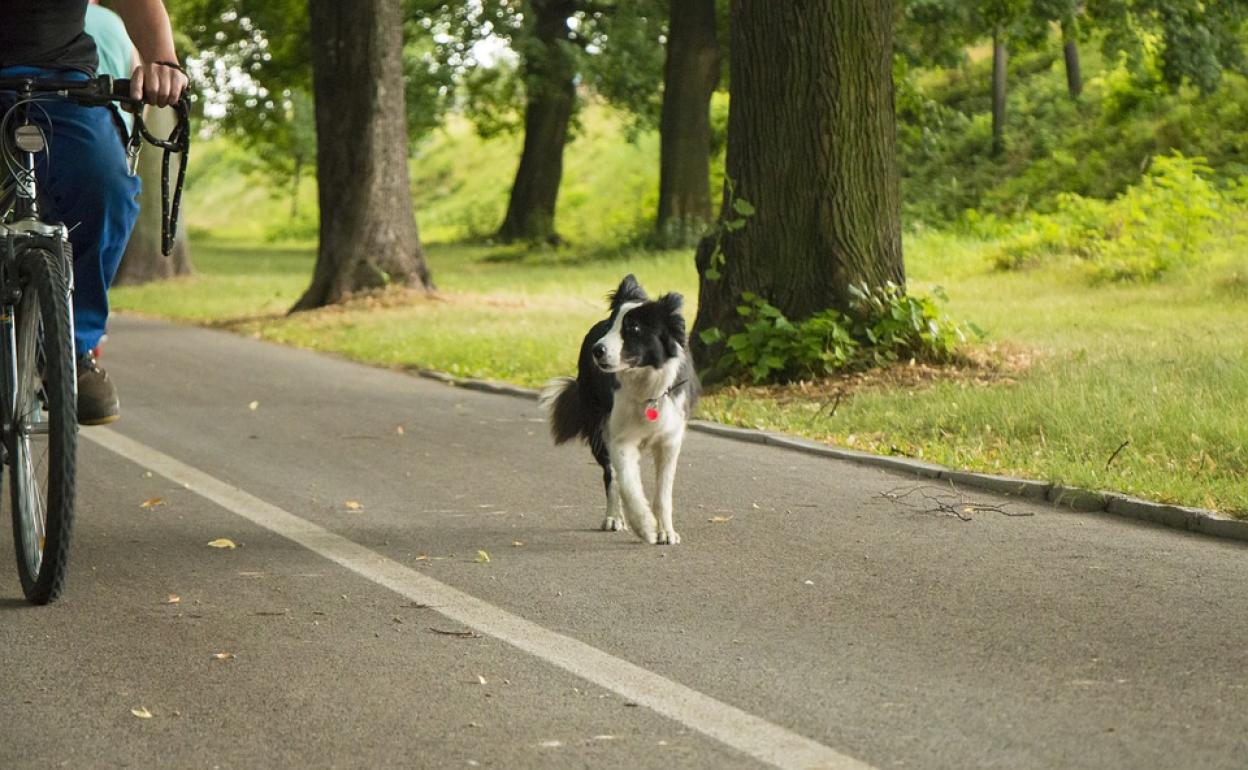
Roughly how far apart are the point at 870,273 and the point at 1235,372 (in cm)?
261

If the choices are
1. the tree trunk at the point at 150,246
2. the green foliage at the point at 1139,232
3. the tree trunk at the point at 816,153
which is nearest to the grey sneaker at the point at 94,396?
the tree trunk at the point at 816,153

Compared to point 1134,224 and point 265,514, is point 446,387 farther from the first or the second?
point 1134,224

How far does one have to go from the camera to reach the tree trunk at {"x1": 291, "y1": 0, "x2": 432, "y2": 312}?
21.2 meters

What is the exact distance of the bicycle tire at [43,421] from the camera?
534 centimetres

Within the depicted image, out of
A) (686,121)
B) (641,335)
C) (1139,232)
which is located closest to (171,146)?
(641,335)

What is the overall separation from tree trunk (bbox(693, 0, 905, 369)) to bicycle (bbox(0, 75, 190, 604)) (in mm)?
7240

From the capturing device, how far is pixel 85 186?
236 inches

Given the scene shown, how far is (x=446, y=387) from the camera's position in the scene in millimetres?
13984

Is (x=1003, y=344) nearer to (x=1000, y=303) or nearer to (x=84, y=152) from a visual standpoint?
(x=1000, y=303)

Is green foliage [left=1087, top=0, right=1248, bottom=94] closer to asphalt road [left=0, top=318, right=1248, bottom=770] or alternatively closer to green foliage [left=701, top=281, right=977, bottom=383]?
green foliage [left=701, top=281, right=977, bottom=383]

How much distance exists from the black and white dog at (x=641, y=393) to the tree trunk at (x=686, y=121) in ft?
81.7

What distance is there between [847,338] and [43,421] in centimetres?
744

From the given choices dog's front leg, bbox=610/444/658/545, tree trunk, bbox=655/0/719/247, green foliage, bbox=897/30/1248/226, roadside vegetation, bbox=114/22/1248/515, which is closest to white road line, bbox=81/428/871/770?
dog's front leg, bbox=610/444/658/545

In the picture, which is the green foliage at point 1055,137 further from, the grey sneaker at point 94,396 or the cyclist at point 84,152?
the grey sneaker at point 94,396
